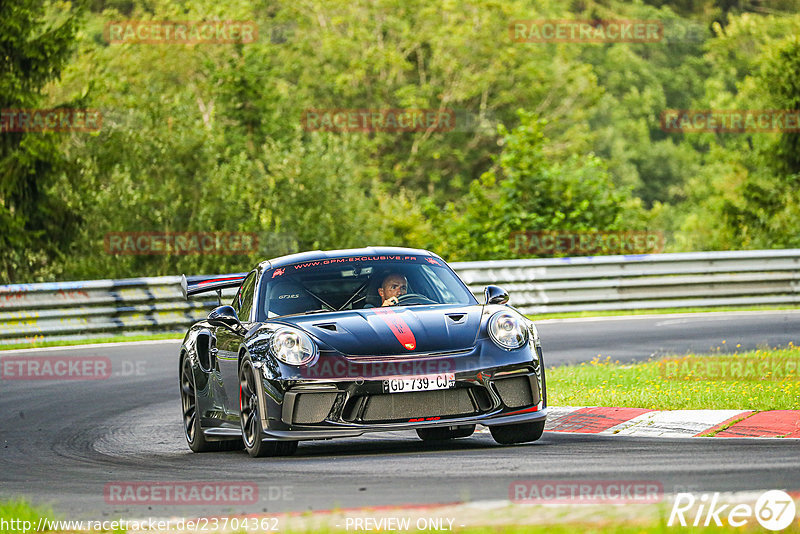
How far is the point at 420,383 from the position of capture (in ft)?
26.4

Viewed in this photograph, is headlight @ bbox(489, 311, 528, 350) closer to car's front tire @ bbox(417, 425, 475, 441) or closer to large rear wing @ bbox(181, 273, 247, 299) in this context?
car's front tire @ bbox(417, 425, 475, 441)

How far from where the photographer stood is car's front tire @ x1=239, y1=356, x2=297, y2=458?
841 centimetres

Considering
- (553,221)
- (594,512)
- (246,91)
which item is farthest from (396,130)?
(594,512)

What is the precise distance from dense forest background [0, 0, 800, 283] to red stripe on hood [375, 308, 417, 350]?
1848 cm

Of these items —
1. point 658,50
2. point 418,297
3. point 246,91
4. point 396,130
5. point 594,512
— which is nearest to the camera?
point 594,512

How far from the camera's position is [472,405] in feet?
26.9

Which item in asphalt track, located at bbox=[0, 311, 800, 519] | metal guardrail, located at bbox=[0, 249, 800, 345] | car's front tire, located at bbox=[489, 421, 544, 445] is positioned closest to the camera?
asphalt track, located at bbox=[0, 311, 800, 519]

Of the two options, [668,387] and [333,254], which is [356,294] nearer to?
[333,254]

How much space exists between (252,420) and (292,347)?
26.2 inches

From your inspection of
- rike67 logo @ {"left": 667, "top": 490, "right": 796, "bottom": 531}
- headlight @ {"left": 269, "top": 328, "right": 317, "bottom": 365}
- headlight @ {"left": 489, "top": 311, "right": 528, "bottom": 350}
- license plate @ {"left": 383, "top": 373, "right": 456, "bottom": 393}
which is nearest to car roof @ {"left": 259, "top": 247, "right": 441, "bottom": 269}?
headlight @ {"left": 489, "top": 311, "right": 528, "bottom": 350}

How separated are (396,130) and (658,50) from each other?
36391 millimetres

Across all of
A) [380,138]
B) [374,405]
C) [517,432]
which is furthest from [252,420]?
[380,138]

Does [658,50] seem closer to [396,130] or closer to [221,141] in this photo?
[396,130]

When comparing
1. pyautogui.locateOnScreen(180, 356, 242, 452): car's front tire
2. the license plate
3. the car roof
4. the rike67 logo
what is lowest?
pyautogui.locateOnScreen(180, 356, 242, 452): car's front tire
